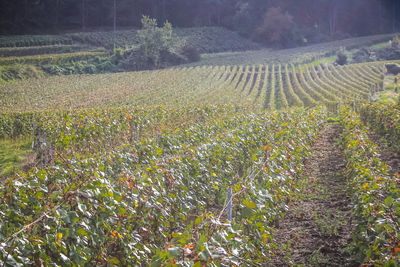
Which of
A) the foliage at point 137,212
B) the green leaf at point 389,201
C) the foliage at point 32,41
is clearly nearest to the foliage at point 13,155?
the foliage at point 137,212

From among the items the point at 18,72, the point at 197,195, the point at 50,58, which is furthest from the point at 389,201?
the point at 50,58

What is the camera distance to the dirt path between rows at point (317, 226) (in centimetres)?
545

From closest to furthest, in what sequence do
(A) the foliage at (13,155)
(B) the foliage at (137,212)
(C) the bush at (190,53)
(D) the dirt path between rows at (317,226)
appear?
(B) the foliage at (137,212) < (D) the dirt path between rows at (317,226) < (A) the foliage at (13,155) < (C) the bush at (190,53)

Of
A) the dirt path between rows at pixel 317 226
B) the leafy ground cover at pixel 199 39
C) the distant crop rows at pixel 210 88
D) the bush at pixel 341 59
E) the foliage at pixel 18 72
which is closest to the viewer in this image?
the dirt path between rows at pixel 317 226

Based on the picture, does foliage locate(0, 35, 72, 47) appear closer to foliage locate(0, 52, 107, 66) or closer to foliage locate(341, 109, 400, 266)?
foliage locate(0, 52, 107, 66)

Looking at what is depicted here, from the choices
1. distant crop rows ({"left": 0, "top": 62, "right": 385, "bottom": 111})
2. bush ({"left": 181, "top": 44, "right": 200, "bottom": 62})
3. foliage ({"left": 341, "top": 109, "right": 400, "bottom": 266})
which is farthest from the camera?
bush ({"left": 181, "top": 44, "right": 200, "bottom": 62})

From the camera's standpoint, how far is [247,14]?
87.9 m

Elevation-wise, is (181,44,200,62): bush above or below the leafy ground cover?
below

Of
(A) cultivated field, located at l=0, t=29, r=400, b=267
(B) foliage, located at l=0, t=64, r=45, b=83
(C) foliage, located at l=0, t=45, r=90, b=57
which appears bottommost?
(A) cultivated field, located at l=0, t=29, r=400, b=267

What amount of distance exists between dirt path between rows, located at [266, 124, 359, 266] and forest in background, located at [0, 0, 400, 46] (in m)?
68.4

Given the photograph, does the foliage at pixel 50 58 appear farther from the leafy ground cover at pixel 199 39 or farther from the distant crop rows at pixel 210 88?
the leafy ground cover at pixel 199 39

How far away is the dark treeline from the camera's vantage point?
248ft

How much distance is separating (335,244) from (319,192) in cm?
295

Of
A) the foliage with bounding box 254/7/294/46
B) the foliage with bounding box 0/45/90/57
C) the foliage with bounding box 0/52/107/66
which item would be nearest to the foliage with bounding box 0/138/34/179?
the foliage with bounding box 0/52/107/66
